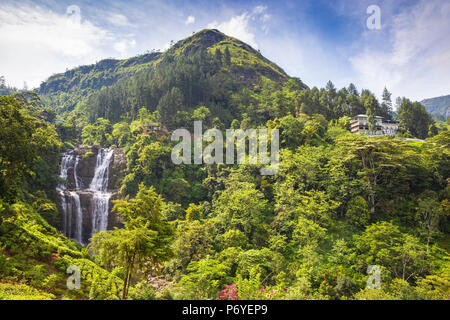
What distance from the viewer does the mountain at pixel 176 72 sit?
2290 inches

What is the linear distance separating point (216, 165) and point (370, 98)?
4529cm

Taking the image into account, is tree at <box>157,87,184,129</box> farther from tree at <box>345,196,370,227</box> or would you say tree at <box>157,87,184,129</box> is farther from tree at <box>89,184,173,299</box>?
tree at <box>89,184,173,299</box>

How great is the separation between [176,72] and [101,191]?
3711 centimetres

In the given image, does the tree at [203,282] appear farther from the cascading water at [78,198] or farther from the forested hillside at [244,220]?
the cascading water at [78,198]

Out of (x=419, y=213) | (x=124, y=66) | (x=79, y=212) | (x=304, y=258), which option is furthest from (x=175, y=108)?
(x=124, y=66)

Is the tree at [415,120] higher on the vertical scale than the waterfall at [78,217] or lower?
higher

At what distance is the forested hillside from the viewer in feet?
38.2

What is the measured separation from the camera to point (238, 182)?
27.2 m

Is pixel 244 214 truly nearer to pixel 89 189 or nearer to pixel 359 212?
pixel 359 212

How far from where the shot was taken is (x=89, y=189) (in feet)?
112

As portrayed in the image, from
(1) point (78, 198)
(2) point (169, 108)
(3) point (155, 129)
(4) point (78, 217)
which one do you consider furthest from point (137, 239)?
(2) point (169, 108)

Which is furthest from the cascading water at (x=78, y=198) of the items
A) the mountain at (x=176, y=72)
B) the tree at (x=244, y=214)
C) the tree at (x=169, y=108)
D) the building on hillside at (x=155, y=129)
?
the mountain at (x=176, y=72)

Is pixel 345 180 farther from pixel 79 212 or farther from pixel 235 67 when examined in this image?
pixel 235 67

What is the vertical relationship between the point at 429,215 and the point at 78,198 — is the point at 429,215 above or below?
below
